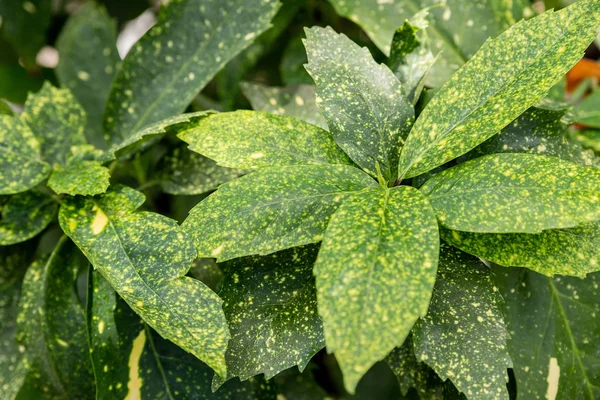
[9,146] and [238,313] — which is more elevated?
[9,146]

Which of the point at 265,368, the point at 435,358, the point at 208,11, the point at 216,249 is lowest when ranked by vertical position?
the point at 435,358

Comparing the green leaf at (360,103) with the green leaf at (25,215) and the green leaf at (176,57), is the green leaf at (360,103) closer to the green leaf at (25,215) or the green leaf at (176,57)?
the green leaf at (176,57)

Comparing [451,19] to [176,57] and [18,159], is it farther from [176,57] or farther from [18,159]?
[18,159]

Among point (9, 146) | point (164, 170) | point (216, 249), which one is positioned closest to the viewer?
point (216, 249)

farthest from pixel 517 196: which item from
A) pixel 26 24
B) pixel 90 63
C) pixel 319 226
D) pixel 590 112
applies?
pixel 26 24

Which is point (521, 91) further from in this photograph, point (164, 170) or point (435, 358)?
point (164, 170)

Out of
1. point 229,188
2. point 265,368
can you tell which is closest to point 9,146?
point 229,188

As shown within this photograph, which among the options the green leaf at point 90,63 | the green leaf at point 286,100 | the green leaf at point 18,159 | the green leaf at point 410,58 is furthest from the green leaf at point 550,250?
the green leaf at point 90,63
